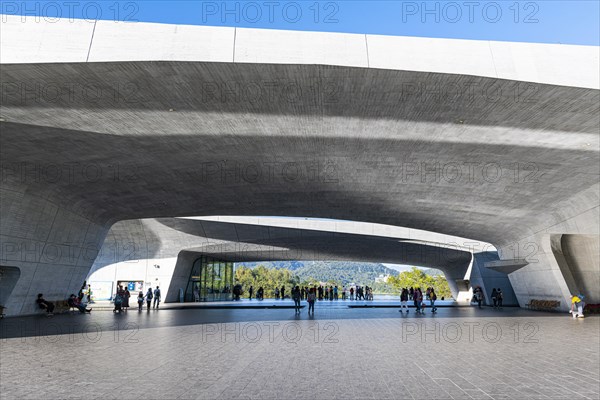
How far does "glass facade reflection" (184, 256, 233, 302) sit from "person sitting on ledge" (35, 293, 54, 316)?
2027 cm

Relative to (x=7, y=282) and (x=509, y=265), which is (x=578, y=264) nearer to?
(x=509, y=265)

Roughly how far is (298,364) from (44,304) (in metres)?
17.3

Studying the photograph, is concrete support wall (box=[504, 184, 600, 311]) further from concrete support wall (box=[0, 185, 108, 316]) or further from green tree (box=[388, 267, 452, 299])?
green tree (box=[388, 267, 452, 299])

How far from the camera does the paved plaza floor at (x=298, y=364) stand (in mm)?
6195

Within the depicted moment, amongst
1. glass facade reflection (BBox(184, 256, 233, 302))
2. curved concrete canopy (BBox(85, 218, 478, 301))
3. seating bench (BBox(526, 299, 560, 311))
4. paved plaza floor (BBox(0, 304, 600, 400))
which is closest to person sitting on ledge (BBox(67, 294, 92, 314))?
paved plaza floor (BBox(0, 304, 600, 400))

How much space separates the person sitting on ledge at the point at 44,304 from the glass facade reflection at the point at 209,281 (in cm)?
2027

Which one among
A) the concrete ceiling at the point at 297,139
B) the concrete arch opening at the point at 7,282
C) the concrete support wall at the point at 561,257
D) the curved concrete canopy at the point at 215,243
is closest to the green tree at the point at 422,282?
the curved concrete canopy at the point at 215,243

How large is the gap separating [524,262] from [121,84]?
2364cm

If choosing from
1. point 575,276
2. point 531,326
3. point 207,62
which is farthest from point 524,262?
point 207,62

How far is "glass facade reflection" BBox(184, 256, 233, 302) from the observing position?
1655 inches

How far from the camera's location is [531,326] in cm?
1578

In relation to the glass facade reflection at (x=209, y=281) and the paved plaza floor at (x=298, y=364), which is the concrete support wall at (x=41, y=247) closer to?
the paved plaza floor at (x=298, y=364)

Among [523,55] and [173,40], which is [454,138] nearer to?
[523,55]

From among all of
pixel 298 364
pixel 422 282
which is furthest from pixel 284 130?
pixel 422 282
